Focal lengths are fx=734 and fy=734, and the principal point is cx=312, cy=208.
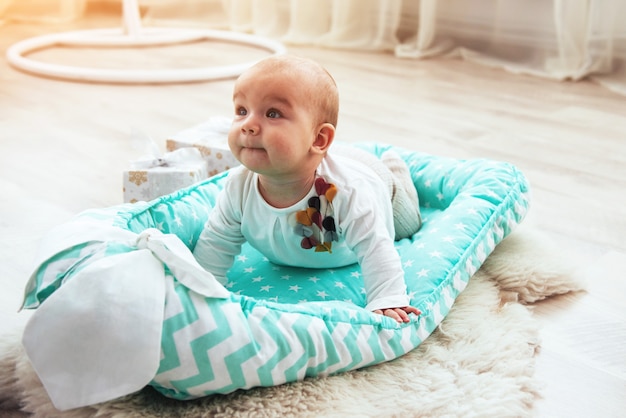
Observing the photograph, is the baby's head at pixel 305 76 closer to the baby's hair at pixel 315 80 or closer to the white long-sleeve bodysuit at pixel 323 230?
the baby's hair at pixel 315 80

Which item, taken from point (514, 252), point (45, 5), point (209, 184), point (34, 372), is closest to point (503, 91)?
point (514, 252)

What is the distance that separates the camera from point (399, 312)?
3.67 feet

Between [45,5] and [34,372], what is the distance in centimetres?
317

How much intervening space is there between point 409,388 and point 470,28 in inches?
91.3

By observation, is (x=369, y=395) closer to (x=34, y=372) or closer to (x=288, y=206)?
(x=288, y=206)

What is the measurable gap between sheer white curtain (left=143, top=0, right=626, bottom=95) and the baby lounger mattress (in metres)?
1.65

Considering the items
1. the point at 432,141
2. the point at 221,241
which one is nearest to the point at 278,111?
the point at 221,241

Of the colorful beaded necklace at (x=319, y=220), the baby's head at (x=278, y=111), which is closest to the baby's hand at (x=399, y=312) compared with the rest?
the colorful beaded necklace at (x=319, y=220)

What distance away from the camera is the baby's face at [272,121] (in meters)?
1.09

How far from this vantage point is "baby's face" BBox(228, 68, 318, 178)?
1091mm

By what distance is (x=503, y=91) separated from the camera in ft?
8.55

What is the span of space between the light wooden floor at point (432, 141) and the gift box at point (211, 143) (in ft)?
0.43

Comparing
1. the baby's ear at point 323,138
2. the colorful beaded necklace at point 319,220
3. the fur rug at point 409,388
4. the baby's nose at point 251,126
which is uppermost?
the baby's nose at point 251,126

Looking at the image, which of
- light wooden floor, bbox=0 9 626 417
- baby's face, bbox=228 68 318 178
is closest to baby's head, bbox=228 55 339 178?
baby's face, bbox=228 68 318 178
